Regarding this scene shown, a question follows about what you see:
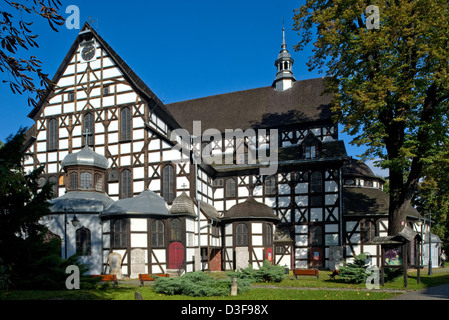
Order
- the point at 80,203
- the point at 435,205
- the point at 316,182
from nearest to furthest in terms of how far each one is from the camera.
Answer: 1. the point at 80,203
2. the point at 316,182
3. the point at 435,205

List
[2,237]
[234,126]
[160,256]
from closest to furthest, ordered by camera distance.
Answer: [2,237] < [160,256] < [234,126]

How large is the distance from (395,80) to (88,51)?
2343 centimetres

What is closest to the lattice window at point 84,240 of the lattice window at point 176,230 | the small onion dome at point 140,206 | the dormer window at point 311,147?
the small onion dome at point 140,206

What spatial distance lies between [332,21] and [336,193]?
13.9 metres

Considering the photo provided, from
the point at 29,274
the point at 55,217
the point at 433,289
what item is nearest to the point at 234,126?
the point at 55,217

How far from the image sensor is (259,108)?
39844mm

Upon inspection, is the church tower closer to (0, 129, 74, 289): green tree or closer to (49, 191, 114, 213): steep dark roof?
(49, 191, 114, 213): steep dark roof

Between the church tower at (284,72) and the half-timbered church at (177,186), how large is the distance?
4.40 m

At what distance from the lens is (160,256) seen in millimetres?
29000

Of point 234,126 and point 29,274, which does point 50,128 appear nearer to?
point 234,126

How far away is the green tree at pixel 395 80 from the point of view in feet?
66.6
